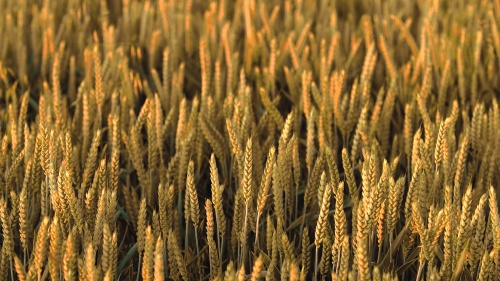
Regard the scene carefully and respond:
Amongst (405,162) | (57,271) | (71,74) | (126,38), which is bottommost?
(57,271)

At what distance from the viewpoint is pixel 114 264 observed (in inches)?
33.4

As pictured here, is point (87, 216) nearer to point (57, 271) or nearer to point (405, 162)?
point (57, 271)

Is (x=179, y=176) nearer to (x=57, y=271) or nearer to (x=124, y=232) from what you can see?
(x=124, y=232)

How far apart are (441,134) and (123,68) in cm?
74

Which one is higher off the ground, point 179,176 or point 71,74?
point 71,74

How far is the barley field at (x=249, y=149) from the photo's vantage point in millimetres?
875

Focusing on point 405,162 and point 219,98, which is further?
point 219,98

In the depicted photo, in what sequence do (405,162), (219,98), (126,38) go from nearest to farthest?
(405,162), (219,98), (126,38)

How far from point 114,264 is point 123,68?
0.69 m

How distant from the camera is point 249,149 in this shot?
0.89m

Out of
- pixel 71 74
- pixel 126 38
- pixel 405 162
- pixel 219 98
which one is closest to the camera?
pixel 405 162

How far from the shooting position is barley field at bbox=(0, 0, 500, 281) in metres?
0.88

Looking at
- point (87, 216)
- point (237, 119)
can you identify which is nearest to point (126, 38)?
point (237, 119)

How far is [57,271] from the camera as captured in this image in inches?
33.6
